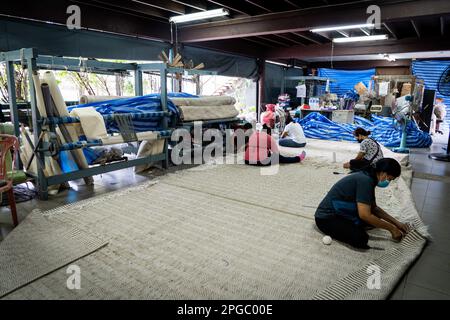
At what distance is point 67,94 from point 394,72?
1283 cm

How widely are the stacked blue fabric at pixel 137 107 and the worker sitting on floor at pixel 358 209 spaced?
3100 mm

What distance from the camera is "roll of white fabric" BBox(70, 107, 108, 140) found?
3.90m

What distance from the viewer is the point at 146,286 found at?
6.80ft

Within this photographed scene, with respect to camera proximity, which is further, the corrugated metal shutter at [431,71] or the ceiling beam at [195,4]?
the corrugated metal shutter at [431,71]

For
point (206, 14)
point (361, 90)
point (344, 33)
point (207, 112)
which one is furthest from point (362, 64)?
point (207, 112)

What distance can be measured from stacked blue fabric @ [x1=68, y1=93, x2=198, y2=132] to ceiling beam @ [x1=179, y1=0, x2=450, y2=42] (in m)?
2.69

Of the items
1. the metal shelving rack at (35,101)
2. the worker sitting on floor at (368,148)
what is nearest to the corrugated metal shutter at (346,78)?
the worker sitting on floor at (368,148)

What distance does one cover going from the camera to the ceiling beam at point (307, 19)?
16.5 ft

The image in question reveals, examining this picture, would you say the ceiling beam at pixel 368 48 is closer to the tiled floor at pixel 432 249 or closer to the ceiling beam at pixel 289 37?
the ceiling beam at pixel 289 37

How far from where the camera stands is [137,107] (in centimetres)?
475

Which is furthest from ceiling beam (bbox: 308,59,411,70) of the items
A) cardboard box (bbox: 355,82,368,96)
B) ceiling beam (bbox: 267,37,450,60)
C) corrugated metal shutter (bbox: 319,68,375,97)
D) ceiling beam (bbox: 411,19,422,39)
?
ceiling beam (bbox: 411,19,422,39)

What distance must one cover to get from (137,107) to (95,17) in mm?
2182

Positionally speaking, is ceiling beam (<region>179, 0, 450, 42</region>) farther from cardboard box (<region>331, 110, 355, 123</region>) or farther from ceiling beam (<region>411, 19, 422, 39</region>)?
cardboard box (<region>331, 110, 355, 123</region>)
